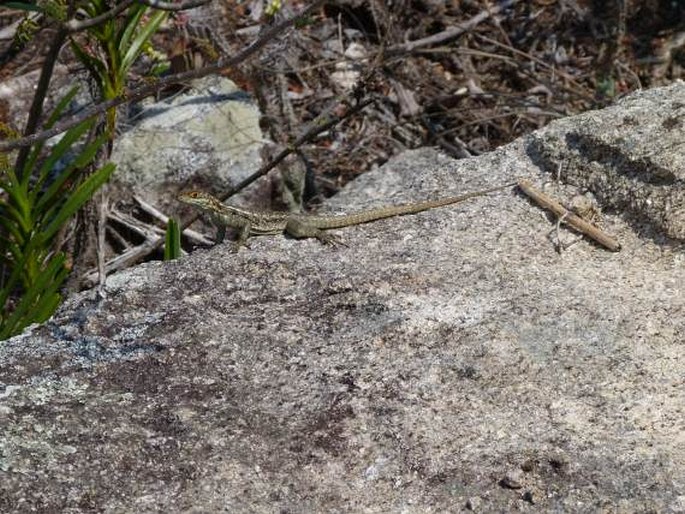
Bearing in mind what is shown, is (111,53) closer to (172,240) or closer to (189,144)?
(172,240)

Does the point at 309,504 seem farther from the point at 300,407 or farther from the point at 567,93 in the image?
the point at 567,93

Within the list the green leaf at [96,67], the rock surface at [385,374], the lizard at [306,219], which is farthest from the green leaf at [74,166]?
the rock surface at [385,374]

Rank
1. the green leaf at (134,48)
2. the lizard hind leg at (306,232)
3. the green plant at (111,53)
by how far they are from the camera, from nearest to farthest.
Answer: the lizard hind leg at (306,232)
the green plant at (111,53)
the green leaf at (134,48)

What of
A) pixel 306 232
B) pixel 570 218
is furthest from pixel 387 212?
pixel 570 218

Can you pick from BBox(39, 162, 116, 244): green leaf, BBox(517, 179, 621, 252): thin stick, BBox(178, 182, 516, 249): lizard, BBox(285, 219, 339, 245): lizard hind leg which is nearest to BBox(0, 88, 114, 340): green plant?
BBox(39, 162, 116, 244): green leaf

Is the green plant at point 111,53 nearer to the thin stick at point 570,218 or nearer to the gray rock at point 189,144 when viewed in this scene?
the gray rock at point 189,144

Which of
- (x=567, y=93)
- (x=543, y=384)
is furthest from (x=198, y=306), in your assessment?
(x=567, y=93)
